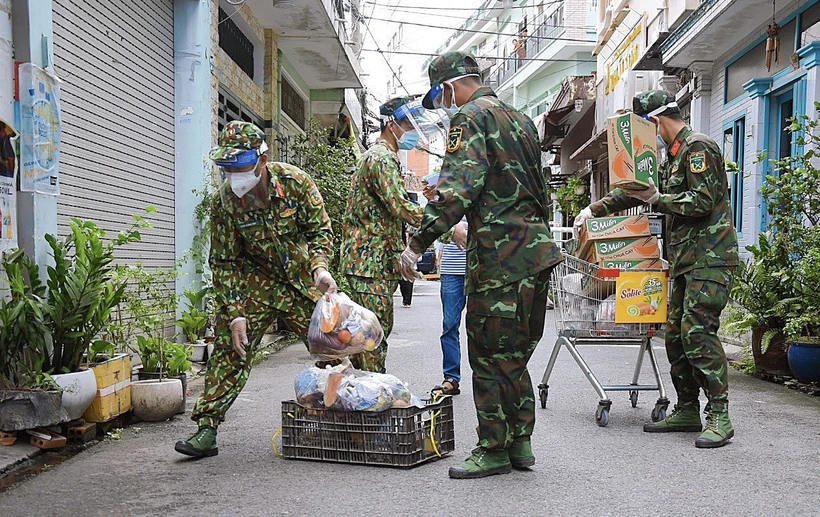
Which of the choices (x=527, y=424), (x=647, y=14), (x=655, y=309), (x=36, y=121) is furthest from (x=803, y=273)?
Answer: (x=647, y=14)

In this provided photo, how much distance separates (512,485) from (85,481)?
7.03ft

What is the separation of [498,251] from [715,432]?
1906 millimetres

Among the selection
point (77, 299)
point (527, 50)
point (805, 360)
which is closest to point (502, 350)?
point (77, 299)

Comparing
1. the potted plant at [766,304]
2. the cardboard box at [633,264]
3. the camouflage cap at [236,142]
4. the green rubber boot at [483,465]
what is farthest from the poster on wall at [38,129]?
the potted plant at [766,304]

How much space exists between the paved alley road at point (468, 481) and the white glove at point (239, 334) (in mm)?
633

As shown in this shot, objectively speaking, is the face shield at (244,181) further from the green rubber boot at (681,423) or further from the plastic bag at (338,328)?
the green rubber boot at (681,423)

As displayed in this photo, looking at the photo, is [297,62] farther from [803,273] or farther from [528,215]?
[528,215]

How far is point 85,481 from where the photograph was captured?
4242 millimetres

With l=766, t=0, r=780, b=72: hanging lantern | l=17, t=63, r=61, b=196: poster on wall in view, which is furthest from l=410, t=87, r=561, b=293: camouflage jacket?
l=766, t=0, r=780, b=72: hanging lantern

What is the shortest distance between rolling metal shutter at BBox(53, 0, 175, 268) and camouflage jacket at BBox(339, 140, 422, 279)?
2487mm

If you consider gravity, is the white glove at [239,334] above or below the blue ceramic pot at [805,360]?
above

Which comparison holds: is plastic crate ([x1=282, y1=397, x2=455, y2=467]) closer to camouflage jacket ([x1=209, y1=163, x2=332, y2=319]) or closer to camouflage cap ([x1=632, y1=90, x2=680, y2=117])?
camouflage jacket ([x1=209, y1=163, x2=332, y2=319])

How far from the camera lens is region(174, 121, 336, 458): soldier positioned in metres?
4.54

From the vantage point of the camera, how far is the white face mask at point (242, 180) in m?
4.41
